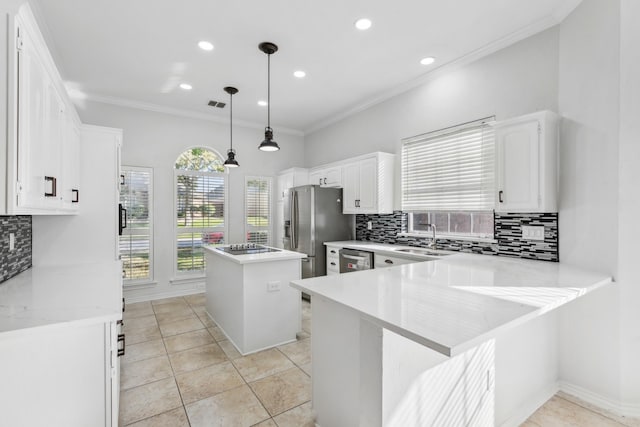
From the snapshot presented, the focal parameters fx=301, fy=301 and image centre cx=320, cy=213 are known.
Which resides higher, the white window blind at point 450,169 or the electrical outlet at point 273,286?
the white window blind at point 450,169

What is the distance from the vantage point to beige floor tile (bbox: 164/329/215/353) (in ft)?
9.77

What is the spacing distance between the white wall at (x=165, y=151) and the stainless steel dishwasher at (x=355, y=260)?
2.22 meters

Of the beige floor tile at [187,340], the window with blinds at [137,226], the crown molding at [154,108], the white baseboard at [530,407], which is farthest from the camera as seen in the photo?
the window with blinds at [137,226]

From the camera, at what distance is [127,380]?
7.84 ft

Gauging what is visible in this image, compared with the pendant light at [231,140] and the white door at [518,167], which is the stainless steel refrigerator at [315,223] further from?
the white door at [518,167]

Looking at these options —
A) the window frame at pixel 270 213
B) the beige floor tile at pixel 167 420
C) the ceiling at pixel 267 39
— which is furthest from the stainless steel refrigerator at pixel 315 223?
the beige floor tile at pixel 167 420

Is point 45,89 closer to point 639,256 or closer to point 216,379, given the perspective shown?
point 216,379

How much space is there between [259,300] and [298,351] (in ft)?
2.00

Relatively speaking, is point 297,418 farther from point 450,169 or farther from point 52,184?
point 450,169

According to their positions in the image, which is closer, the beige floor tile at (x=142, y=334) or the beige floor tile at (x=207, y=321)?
the beige floor tile at (x=142, y=334)

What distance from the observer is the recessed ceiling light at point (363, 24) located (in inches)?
105

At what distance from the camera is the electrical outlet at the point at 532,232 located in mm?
2658

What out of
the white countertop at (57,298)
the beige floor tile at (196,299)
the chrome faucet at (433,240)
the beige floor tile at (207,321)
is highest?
the chrome faucet at (433,240)

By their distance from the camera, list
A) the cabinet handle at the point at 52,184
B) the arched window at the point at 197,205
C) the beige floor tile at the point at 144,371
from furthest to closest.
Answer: the arched window at the point at 197,205 < the beige floor tile at the point at 144,371 < the cabinet handle at the point at 52,184
